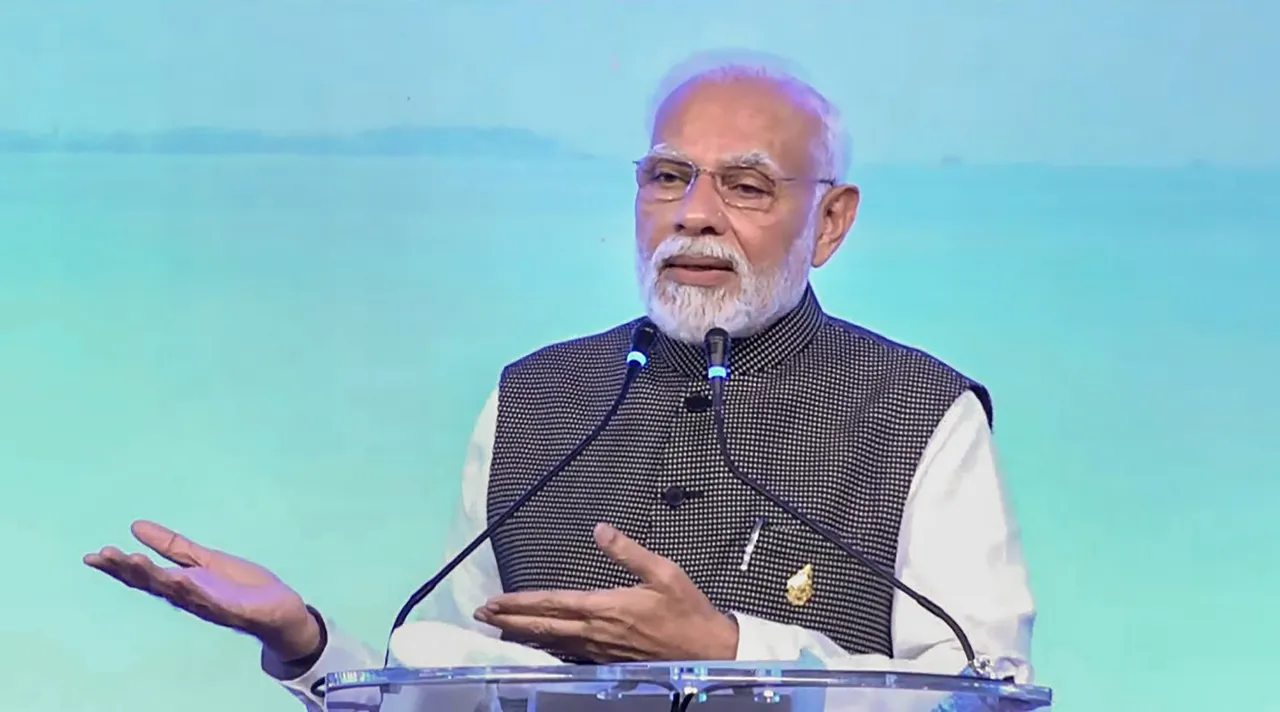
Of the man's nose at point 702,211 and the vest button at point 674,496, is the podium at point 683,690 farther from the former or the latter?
the man's nose at point 702,211

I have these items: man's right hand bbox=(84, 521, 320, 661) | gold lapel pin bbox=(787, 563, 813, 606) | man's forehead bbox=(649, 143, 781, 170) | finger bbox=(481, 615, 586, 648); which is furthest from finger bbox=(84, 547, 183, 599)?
man's forehead bbox=(649, 143, 781, 170)

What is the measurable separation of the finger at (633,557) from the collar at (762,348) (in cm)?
74

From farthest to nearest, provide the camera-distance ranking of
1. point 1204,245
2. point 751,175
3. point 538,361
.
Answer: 1. point 1204,245
2. point 538,361
3. point 751,175

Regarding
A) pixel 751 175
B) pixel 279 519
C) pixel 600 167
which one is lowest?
pixel 279 519

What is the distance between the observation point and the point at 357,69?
269 centimetres

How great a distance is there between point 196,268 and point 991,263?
3.94 ft

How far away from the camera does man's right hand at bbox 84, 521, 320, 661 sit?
1692 millimetres

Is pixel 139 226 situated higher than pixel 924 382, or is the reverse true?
pixel 139 226

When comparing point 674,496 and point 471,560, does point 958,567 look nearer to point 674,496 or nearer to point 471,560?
point 674,496

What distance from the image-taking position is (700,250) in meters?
2.15

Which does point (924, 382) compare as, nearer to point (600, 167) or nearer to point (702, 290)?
point (702, 290)

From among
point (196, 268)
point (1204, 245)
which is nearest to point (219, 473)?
point (196, 268)

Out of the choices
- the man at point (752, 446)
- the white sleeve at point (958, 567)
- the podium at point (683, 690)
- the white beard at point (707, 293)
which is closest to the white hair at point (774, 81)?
the man at point (752, 446)

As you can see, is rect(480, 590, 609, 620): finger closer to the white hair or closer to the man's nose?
the man's nose
